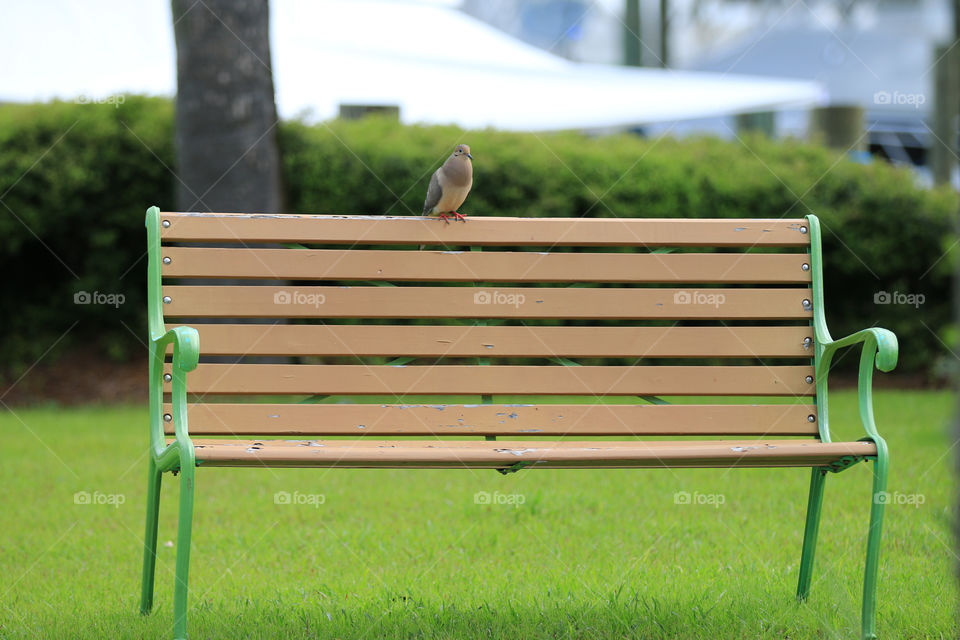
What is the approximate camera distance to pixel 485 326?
2.88 meters

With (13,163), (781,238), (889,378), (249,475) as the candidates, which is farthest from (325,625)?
(889,378)

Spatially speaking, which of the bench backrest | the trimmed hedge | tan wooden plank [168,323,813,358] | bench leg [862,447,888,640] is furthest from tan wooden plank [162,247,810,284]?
the trimmed hedge

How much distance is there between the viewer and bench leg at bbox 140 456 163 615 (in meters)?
2.61

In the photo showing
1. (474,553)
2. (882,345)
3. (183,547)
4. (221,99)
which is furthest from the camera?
(221,99)

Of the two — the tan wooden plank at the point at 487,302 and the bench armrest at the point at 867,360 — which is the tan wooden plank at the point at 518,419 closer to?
the bench armrest at the point at 867,360

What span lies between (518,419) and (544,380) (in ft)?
0.45

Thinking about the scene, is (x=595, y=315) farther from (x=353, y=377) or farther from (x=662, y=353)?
(x=353, y=377)

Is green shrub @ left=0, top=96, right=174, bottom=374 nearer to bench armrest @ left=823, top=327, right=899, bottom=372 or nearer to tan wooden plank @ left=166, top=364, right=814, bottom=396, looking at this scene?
tan wooden plank @ left=166, top=364, right=814, bottom=396

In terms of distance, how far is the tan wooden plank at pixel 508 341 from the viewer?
2.80 meters

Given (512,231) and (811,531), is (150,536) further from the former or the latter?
(811,531)

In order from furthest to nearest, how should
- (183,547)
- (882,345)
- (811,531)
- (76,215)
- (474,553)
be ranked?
(76,215) < (474,553) < (811,531) < (882,345) < (183,547)

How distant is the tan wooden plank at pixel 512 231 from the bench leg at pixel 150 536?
2.31 feet

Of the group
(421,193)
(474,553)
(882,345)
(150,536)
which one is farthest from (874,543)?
(421,193)

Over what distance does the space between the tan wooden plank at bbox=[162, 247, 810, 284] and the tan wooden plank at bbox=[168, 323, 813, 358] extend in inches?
6.0
